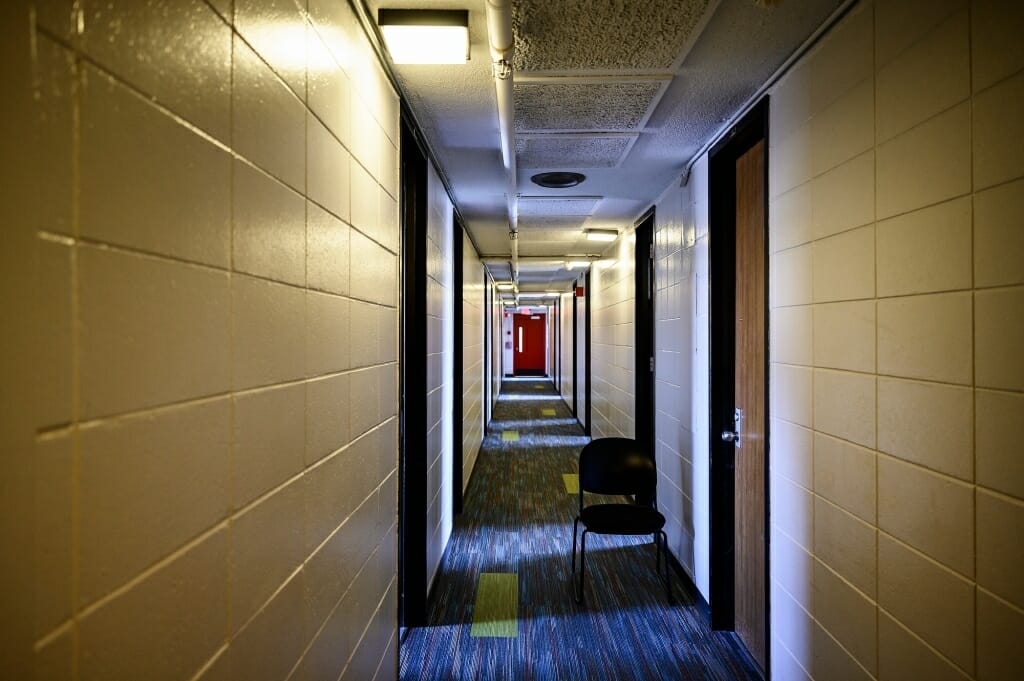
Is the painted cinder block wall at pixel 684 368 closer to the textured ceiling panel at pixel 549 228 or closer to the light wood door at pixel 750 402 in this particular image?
the light wood door at pixel 750 402

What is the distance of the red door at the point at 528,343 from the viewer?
784 inches

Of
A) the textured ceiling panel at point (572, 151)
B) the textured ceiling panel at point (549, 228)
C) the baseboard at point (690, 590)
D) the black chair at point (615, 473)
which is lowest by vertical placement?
the baseboard at point (690, 590)

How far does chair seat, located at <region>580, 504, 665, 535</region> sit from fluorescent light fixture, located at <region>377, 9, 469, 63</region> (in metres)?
2.51

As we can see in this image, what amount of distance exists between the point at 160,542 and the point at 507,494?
466cm

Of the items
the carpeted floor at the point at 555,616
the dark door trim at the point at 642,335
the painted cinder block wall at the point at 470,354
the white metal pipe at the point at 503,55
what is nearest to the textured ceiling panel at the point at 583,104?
the white metal pipe at the point at 503,55

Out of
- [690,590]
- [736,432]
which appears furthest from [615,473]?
[736,432]

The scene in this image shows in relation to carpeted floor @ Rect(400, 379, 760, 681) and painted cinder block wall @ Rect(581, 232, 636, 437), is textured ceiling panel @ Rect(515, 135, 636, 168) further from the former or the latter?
carpeted floor @ Rect(400, 379, 760, 681)

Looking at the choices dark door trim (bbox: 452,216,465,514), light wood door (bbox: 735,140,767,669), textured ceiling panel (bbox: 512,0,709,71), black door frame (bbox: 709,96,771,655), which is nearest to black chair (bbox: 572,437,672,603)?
black door frame (bbox: 709,96,771,655)

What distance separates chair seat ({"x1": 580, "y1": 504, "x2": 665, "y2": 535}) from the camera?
2.94m

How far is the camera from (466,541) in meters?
3.93

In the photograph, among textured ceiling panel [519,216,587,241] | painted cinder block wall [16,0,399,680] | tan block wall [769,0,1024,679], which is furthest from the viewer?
textured ceiling panel [519,216,587,241]

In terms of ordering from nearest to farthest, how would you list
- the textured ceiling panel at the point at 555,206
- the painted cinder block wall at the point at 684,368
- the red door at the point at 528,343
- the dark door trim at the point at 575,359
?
1. the painted cinder block wall at the point at 684,368
2. the textured ceiling panel at the point at 555,206
3. the dark door trim at the point at 575,359
4. the red door at the point at 528,343

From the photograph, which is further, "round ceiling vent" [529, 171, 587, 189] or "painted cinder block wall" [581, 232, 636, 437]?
"painted cinder block wall" [581, 232, 636, 437]

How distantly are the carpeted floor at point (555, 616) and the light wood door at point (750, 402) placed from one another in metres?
0.26
